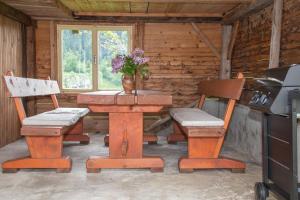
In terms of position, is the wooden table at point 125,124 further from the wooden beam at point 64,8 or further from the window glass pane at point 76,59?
the window glass pane at point 76,59

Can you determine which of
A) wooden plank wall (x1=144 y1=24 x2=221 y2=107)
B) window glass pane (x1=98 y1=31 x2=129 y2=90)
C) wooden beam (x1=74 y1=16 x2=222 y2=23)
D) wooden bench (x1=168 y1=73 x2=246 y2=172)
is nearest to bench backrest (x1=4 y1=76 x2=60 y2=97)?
window glass pane (x1=98 y1=31 x2=129 y2=90)

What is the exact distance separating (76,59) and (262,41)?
3.32 metres

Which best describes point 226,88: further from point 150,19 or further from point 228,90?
point 150,19

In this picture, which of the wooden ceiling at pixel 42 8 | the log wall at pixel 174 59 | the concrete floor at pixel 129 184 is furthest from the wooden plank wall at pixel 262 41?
the wooden ceiling at pixel 42 8

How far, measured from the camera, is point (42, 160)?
3461 mm

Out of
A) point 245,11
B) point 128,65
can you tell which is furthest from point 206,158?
point 245,11

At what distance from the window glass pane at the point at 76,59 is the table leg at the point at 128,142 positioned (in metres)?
2.90

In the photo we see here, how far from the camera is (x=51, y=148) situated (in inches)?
137

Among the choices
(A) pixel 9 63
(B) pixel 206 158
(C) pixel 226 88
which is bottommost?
(B) pixel 206 158

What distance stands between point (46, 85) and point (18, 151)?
97 centimetres

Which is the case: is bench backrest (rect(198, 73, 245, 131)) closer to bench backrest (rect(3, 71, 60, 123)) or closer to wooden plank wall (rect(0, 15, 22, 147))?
bench backrest (rect(3, 71, 60, 123))

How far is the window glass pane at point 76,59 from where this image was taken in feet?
20.5

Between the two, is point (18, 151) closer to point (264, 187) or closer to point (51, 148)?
point (51, 148)

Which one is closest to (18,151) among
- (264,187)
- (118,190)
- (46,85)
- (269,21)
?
(46,85)
